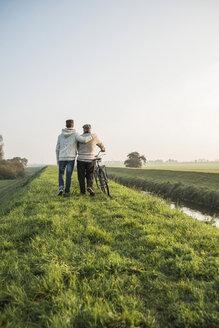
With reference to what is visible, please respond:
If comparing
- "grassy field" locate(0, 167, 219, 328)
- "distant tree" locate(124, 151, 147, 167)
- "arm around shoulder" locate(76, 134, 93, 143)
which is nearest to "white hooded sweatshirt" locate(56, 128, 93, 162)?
"arm around shoulder" locate(76, 134, 93, 143)

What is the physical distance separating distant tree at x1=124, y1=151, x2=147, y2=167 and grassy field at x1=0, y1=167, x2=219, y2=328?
69968 mm

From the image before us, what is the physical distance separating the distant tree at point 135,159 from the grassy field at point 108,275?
6997 cm

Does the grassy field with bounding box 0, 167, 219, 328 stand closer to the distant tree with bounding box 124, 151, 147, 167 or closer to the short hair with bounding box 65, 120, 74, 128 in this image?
the short hair with bounding box 65, 120, 74, 128

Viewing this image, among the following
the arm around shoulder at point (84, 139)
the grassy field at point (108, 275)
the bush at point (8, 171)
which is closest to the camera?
the grassy field at point (108, 275)

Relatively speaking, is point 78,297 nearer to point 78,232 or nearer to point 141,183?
point 78,232

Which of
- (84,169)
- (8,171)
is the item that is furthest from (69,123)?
(8,171)

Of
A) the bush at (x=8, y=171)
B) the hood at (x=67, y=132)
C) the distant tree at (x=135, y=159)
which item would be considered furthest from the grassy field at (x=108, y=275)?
the distant tree at (x=135, y=159)

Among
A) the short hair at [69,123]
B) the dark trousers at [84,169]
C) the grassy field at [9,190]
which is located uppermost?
the short hair at [69,123]

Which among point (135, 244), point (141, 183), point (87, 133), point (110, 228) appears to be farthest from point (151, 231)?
point (141, 183)

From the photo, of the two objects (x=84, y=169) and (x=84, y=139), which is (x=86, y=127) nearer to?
(x=84, y=139)

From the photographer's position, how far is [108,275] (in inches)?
97.7

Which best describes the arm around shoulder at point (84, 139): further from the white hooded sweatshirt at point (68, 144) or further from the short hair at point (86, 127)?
the short hair at point (86, 127)

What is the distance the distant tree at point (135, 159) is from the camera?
7384cm

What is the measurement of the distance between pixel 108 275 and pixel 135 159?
7301 cm
